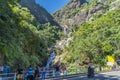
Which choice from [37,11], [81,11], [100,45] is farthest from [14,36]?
[81,11]

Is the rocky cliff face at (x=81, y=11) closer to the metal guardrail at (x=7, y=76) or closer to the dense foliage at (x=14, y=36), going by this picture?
the dense foliage at (x=14, y=36)

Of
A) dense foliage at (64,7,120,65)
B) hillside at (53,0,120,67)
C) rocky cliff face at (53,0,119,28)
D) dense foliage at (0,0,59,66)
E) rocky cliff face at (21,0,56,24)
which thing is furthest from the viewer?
rocky cliff face at (53,0,119,28)

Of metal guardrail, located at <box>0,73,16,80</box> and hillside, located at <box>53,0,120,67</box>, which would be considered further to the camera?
hillside, located at <box>53,0,120,67</box>

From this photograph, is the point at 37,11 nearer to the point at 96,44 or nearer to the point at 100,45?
the point at 96,44

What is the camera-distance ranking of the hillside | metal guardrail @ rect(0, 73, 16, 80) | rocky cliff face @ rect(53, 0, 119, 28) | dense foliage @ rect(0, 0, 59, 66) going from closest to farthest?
1. metal guardrail @ rect(0, 73, 16, 80)
2. dense foliage @ rect(0, 0, 59, 66)
3. the hillside
4. rocky cliff face @ rect(53, 0, 119, 28)

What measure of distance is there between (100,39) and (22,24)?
34387 mm

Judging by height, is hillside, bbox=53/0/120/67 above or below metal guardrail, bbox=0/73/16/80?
above

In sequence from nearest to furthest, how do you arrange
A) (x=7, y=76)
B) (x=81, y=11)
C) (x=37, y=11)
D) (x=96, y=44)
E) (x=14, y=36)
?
(x=7, y=76), (x=14, y=36), (x=96, y=44), (x=37, y=11), (x=81, y=11)

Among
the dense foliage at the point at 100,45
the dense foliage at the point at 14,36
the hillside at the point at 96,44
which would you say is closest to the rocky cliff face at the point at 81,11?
the hillside at the point at 96,44

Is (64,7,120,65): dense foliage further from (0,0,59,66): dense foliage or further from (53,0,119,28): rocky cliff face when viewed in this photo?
(53,0,119,28): rocky cliff face

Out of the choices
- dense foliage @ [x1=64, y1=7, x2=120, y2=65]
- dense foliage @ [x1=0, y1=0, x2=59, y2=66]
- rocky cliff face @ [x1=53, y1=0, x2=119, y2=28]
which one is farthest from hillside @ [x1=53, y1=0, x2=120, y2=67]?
rocky cliff face @ [x1=53, y1=0, x2=119, y2=28]

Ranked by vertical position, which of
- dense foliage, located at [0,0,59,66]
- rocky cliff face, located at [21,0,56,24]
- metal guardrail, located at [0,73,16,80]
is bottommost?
metal guardrail, located at [0,73,16,80]

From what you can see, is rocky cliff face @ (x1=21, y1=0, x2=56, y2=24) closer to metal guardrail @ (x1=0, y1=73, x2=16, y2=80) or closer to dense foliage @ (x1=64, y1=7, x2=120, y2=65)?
dense foliage @ (x1=64, y1=7, x2=120, y2=65)

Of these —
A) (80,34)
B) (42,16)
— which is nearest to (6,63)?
(80,34)
